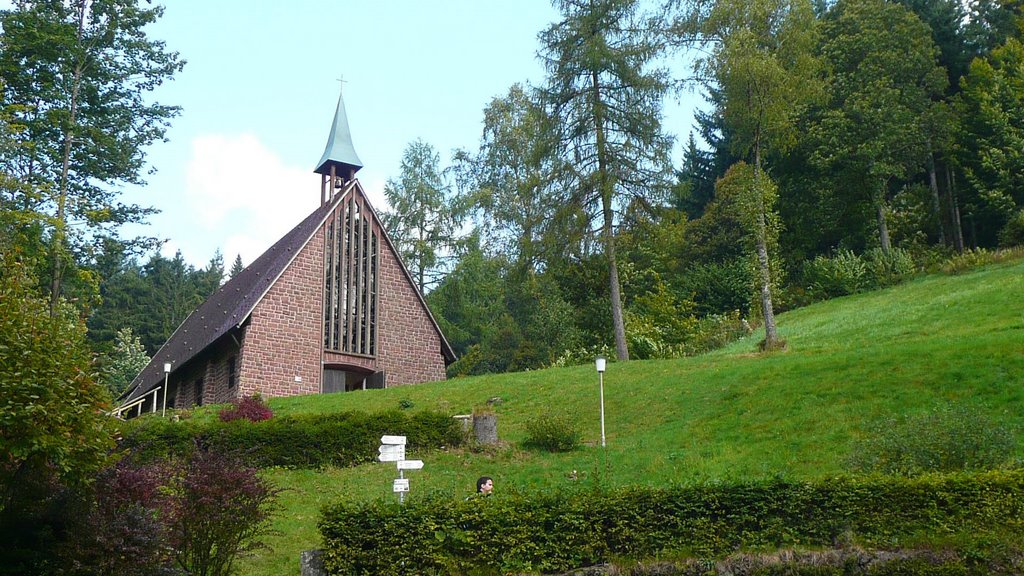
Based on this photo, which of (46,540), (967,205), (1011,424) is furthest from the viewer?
(967,205)

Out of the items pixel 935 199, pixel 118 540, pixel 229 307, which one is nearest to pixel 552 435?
pixel 118 540

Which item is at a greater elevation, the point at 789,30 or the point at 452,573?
the point at 789,30

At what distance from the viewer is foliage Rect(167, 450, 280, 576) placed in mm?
11492

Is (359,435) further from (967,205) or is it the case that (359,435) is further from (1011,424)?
(967,205)

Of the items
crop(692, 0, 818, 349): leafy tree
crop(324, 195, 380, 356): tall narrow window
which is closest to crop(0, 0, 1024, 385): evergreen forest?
crop(692, 0, 818, 349): leafy tree

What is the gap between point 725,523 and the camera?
11.3 meters

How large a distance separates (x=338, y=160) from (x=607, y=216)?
15124 millimetres

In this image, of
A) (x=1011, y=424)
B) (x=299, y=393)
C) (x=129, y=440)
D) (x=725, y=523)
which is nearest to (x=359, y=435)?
(x=129, y=440)

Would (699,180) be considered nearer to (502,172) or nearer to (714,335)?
(502,172)

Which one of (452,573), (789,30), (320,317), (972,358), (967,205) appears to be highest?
(789,30)

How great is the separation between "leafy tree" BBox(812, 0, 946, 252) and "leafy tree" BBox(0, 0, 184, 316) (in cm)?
2747

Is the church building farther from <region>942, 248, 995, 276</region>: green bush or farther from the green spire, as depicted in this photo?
<region>942, 248, 995, 276</region>: green bush

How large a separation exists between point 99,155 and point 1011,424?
99.4 ft

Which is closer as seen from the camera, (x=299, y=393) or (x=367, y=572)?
(x=367, y=572)
